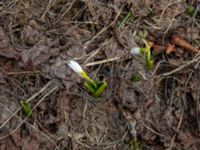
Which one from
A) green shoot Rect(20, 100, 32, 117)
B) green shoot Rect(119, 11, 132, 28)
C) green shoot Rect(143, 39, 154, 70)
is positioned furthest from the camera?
green shoot Rect(119, 11, 132, 28)

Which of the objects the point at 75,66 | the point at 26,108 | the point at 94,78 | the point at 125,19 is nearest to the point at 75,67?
the point at 75,66

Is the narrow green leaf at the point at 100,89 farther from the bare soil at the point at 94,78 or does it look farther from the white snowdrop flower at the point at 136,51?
the white snowdrop flower at the point at 136,51

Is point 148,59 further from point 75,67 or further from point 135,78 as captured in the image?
point 75,67

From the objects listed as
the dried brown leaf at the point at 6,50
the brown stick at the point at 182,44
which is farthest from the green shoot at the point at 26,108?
the brown stick at the point at 182,44

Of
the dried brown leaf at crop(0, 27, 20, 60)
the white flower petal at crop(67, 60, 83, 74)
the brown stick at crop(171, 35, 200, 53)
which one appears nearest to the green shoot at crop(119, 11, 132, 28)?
the brown stick at crop(171, 35, 200, 53)

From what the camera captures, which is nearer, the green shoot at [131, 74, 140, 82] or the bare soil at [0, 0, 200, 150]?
the bare soil at [0, 0, 200, 150]

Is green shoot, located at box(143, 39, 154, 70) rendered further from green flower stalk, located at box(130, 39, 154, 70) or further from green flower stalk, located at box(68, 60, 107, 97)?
green flower stalk, located at box(68, 60, 107, 97)
